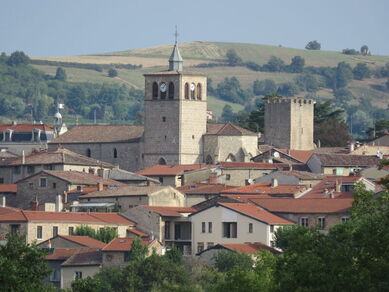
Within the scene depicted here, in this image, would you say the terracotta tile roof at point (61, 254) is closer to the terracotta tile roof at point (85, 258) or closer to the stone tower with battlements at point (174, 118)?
the terracotta tile roof at point (85, 258)

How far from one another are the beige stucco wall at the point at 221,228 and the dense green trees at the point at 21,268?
3159 cm

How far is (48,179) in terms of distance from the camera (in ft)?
329

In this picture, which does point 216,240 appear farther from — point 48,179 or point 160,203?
point 48,179

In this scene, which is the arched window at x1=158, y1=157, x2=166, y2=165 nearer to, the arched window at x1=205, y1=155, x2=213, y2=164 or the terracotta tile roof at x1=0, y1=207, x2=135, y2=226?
the arched window at x1=205, y1=155, x2=213, y2=164

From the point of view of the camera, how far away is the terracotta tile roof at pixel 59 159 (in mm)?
108125

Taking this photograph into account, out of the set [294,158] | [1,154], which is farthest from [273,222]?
[1,154]

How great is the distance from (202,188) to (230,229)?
1369 cm

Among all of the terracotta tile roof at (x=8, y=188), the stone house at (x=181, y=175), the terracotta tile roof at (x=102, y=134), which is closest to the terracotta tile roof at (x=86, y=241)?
the terracotta tile roof at (x=8, y=188)

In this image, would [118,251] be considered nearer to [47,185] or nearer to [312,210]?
[312,210]

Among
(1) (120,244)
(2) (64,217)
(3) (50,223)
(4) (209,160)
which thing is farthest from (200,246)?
(4) (209,160)

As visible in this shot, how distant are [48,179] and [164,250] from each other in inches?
721

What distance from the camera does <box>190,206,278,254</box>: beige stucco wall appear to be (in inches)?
3297

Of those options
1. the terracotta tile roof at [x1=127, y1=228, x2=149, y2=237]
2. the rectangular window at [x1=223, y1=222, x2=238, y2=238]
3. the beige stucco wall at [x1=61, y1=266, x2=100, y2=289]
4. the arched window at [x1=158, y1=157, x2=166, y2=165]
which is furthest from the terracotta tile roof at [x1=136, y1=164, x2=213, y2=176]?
the beige stucco wall at [x1=61, y1=266, x2=100, y2=289]

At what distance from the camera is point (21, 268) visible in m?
50.8
